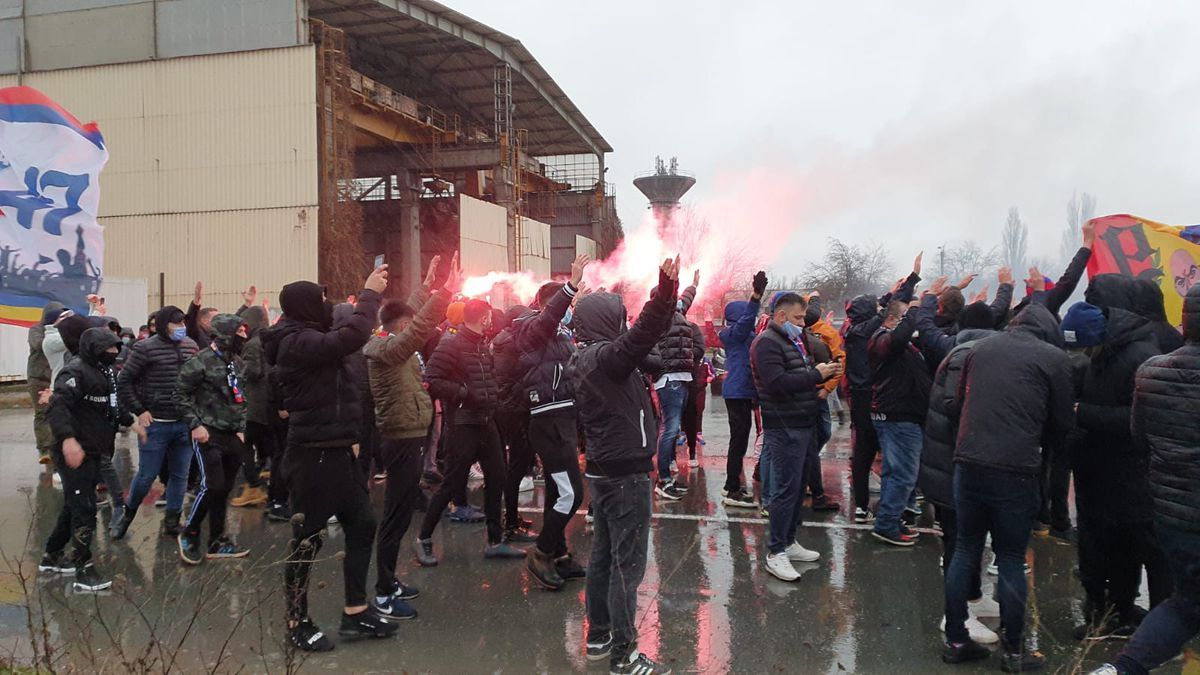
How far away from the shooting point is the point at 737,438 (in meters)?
7.62

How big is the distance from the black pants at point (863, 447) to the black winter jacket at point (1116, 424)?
2.30 m

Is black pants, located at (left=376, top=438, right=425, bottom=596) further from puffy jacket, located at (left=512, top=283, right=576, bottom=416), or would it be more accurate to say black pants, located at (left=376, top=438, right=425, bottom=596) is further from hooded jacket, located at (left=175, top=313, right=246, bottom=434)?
→ hooded jacket, located at (left=175, top=313, right=246, bottom=434)

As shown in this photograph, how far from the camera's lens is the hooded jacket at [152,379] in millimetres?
6426

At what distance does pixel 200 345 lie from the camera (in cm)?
918

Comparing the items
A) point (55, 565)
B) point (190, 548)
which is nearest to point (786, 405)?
point (190, 548)

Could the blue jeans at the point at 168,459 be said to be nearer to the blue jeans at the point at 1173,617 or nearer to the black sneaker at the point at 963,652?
the black sneaker at the point at 963,652

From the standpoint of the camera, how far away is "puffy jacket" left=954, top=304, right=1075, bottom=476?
4.06 m

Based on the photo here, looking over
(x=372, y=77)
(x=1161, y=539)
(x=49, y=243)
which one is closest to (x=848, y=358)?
(x=1161, y=539)

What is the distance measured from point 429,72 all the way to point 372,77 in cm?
222

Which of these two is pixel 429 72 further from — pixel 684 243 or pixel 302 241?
pixel 684 243

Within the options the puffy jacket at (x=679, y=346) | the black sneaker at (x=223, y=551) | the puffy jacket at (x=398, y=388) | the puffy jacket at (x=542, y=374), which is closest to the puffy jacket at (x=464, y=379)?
the puffy jacket at (x=542, y=374)

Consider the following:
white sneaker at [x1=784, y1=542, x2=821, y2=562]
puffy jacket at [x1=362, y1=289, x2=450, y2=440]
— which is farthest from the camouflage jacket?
white sneaker at [x1=784, y1=542, x2=821, y2=562]

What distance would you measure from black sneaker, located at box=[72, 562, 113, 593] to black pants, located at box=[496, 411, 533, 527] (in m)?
2.91

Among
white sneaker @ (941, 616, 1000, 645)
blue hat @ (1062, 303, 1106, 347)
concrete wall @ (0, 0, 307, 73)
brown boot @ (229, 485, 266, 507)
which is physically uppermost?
concrete wall @ (0, 0, 307, 73)
